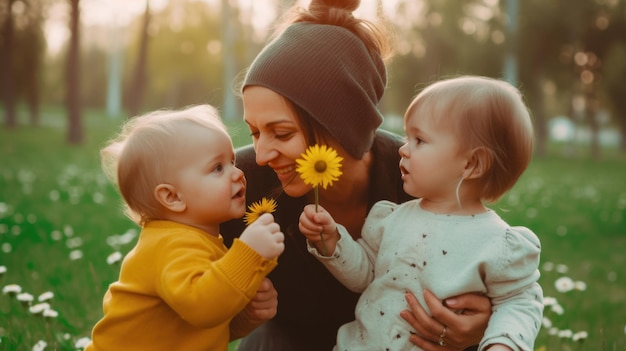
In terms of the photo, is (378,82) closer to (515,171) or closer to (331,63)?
(331,63)

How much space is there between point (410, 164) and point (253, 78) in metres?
0.75

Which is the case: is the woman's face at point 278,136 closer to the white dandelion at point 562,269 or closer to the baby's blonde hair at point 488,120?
the baby's blonde hair at point 488,120

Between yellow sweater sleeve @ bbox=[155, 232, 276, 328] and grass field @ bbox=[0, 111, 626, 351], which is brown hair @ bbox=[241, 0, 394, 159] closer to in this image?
grass field @ bbox=[0, 111, 626, 351]

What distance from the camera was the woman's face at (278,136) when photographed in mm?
2498

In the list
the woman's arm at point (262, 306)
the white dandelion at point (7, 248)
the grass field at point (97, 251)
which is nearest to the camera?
the woman's arm at point (262, 306)

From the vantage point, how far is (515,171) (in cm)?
226

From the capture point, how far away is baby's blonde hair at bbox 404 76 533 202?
7.16 ft

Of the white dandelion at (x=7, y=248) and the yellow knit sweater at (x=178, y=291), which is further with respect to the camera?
the white dandelion at (x=7, y=248)

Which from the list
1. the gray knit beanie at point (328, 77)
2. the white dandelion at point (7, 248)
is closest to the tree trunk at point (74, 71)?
the white dandelion at point (7, 248)

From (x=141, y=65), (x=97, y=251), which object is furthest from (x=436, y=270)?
(x=141, y=65)

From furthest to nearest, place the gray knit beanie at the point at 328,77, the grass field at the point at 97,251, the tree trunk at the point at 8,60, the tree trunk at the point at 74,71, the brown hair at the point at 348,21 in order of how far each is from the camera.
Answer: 1. the tree trunk at the point at 8,60
2. the tree trunk at the point at 74,71
3. the grass field at the point at 97,251
4. the brown hair at the point at 348,21
5. the gray knit beanie at the point at 328,77

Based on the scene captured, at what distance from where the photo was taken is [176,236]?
2.12 metres

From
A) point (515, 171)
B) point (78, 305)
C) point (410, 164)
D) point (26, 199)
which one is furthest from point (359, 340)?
point (26, 199)

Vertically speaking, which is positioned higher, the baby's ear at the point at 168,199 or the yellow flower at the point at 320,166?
the yellow flower at the point at 320,166
